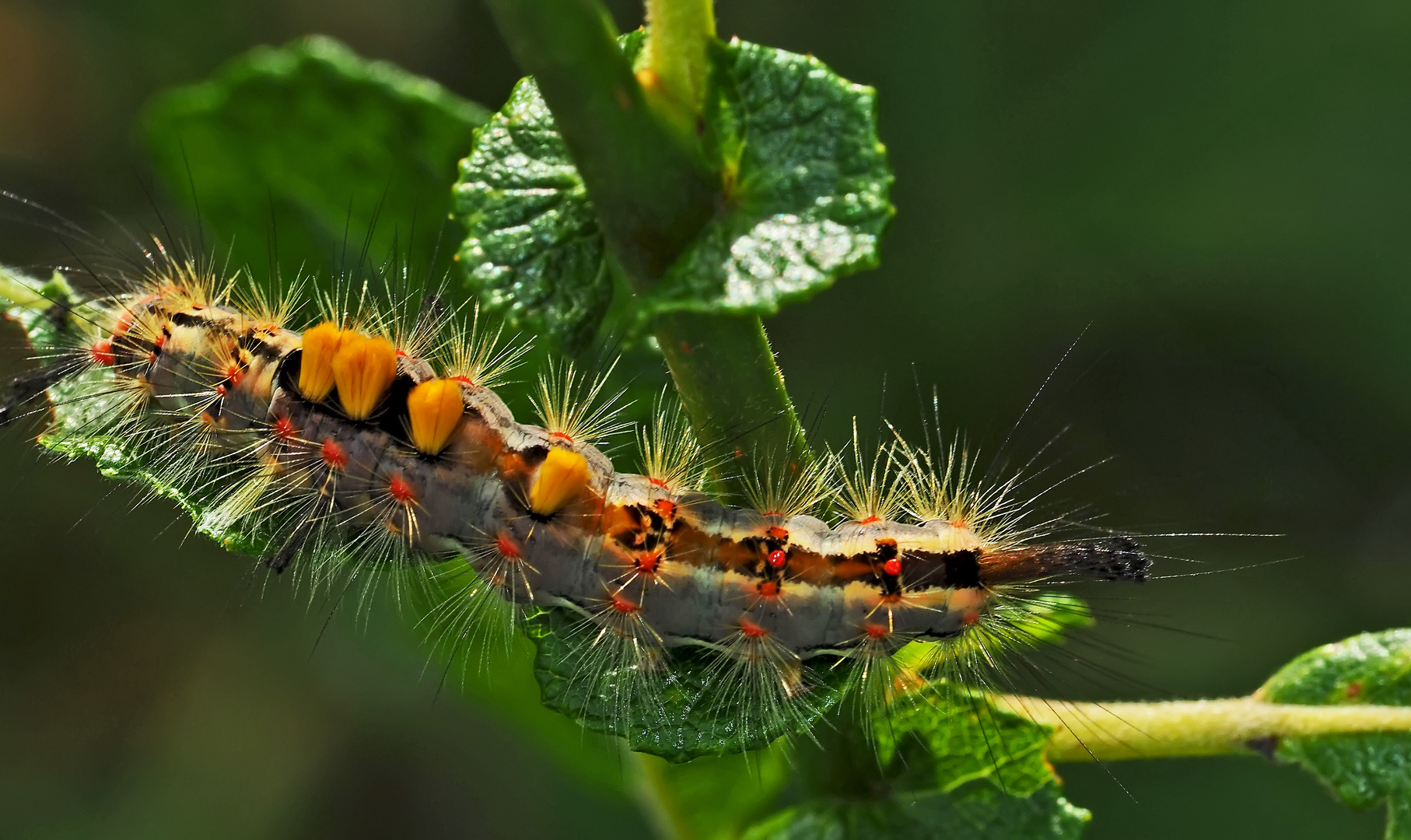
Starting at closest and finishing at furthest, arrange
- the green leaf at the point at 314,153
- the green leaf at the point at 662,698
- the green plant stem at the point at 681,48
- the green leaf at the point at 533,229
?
the green plant stem at the point at 681,48 → the green leaf at the point at 533,229 → the green leaf at the point at 662,698 → the green leaf at the point at 314,153

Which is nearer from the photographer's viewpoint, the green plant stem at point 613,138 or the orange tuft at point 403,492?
the green plant stem at point 613,138

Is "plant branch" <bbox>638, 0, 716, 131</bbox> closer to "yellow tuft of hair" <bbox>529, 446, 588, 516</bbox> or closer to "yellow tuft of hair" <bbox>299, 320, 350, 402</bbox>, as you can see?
"yellow tuft of hair" <bbox>529, 446, 588, 516</bbox>

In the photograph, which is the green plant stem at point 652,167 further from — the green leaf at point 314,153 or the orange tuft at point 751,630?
the green leaf at point 314,153

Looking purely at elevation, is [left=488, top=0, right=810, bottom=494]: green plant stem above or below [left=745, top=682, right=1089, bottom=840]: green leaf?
above

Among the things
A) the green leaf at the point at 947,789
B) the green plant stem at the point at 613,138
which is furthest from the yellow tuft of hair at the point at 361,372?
the green leaf at the point at 947,789

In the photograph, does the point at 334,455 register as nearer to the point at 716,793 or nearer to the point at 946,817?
the point at 716,793

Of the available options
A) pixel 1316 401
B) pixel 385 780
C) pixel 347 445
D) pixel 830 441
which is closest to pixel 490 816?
pixel 385 780

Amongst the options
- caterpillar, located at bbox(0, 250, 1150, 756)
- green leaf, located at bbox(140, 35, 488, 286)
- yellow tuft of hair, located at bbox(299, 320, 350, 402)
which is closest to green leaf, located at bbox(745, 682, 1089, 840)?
caterpillar, located at bbox(0, 250, 1150, 756)
